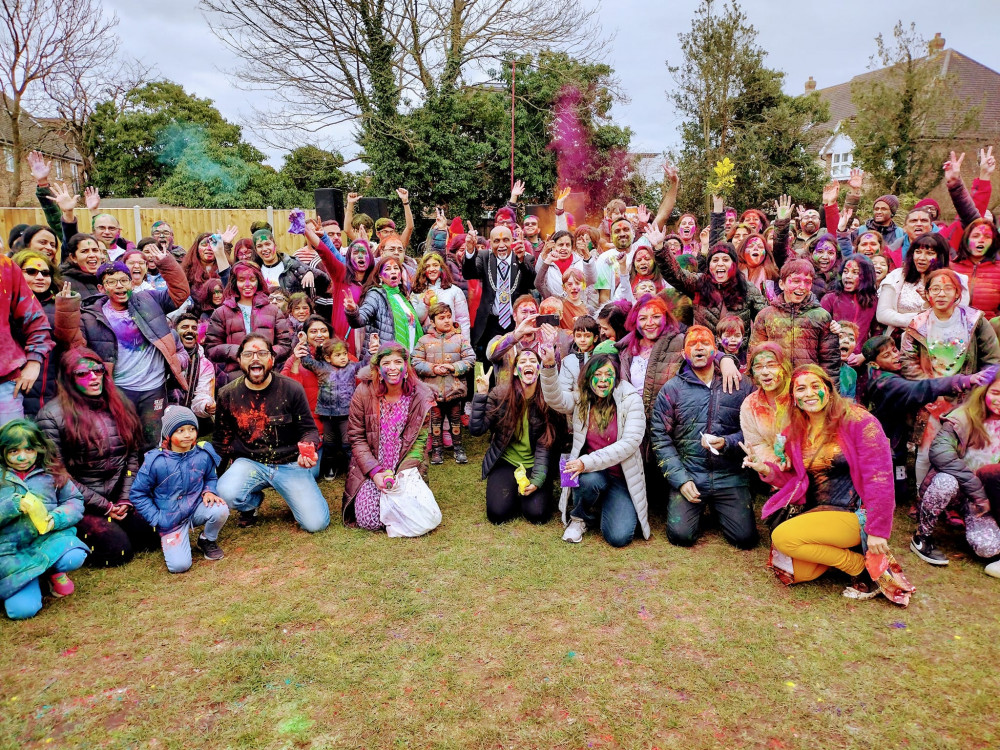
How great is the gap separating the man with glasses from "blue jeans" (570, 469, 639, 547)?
11.1 ft

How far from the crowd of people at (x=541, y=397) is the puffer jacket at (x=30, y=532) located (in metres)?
0.01

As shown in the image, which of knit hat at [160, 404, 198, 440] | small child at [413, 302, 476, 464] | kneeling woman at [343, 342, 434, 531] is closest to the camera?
→ knit hat at [160, 404, 198, 440]

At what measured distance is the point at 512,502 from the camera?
512cm

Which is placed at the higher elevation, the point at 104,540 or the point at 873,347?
the point at 873,347

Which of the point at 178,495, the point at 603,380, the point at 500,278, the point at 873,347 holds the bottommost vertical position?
the point at 178,495

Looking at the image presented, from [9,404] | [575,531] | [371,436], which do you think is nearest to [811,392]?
[575,531]

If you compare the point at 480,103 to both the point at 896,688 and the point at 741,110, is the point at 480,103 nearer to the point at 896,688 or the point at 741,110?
the point at 741,110

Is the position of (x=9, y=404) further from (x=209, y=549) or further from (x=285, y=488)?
(x=285, y=488)

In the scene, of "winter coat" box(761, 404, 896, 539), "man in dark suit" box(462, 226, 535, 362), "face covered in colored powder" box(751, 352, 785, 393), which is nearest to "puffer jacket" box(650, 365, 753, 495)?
"face covered in colored powder" box(751, 352, 785, 393)

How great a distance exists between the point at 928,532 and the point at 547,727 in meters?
3.12

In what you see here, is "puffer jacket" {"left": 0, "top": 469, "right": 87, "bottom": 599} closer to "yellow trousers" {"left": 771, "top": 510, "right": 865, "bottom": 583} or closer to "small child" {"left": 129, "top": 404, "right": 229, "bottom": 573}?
"small child" {"left": 129, "top": 404, "right": 229, "bottom": 573}

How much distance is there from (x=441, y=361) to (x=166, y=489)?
2.67 m

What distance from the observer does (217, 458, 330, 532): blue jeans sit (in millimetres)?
4938

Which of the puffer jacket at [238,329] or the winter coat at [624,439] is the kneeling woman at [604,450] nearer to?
the winter coat at [624,439]
